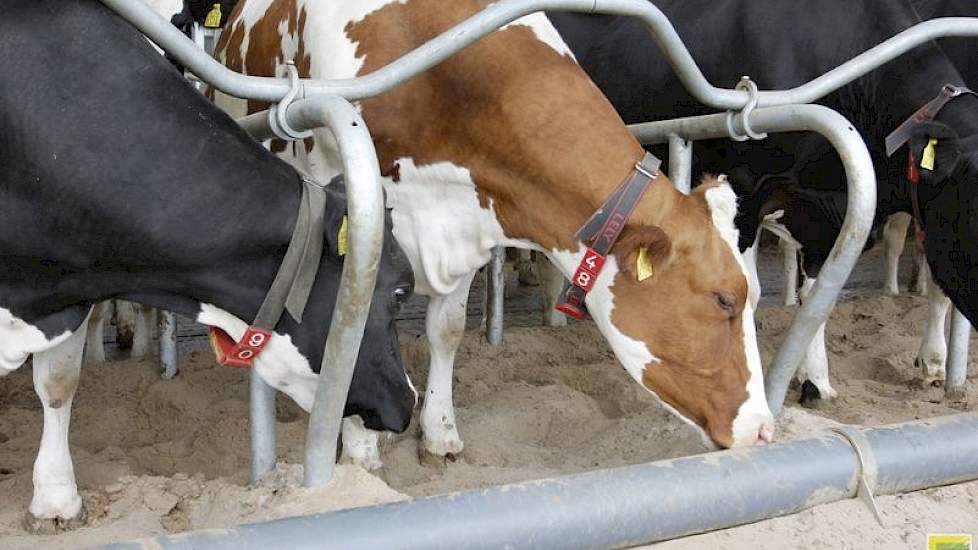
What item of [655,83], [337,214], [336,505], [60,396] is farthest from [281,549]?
[655,83]

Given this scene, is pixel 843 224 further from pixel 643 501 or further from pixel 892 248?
pixel 892 248

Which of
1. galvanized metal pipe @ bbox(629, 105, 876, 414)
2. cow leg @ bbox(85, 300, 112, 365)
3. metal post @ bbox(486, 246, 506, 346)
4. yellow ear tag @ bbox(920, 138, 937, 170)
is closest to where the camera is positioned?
galvanized metal pipe @ bbox(629, 105, 876, 414)

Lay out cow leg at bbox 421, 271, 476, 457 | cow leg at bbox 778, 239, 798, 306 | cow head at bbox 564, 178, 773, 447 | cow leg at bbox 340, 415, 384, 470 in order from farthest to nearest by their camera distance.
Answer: cow leg at bbox 778, 239, 798, 306, cow leg at bbox 421, 271, 476, 457, cow leg at bbox 340, 415, 384, 470, cow head at bbox 564, 178, 773, 447

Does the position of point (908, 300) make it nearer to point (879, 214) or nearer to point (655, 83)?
point (879, 214)

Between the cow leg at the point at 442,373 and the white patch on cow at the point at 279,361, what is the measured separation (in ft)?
3.93

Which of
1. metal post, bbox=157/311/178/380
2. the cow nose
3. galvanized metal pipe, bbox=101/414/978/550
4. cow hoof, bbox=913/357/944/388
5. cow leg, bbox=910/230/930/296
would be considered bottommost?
metal post, bbox=157/311/178/380

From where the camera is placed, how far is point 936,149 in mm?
3320

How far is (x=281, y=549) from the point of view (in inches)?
46.0

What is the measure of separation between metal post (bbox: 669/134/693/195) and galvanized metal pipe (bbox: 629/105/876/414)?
0.35 meters

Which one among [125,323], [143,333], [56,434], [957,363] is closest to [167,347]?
[143,333]

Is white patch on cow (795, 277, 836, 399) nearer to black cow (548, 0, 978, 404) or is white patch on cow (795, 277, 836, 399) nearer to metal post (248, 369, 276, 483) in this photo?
black cow (548, 0, 978, 404)

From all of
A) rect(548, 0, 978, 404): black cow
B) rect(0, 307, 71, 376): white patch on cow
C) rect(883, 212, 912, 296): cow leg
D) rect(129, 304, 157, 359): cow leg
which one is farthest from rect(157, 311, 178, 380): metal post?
rect(883, 212, 912, 296): cow leg

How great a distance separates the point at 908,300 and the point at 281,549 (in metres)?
5.86

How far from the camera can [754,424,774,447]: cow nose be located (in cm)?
257
